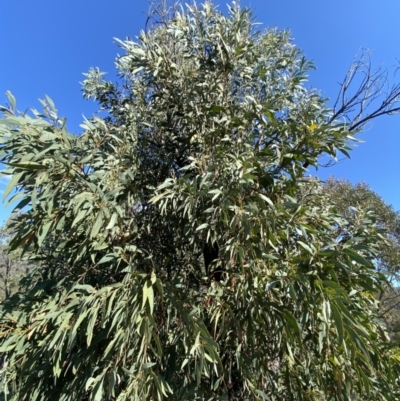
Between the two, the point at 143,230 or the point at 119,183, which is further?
the point at 143,230

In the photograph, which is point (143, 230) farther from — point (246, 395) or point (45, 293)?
point (246, 395)

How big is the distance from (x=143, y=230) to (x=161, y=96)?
35.7 inches

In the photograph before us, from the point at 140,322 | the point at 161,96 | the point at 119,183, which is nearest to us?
the point at 140,322

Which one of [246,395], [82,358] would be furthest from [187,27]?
[246,395]

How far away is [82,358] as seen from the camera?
1.52m

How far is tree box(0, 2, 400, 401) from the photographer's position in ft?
4.58

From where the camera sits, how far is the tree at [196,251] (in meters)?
1.40

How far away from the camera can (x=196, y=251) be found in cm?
205

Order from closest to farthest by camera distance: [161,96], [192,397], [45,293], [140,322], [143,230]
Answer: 1. [140,322]
2. [192,397]
3. [45,293]
4. [143,230]
5. [161,96]

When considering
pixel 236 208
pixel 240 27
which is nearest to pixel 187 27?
pixel 240 27

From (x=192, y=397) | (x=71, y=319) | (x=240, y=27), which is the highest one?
(x=240, y=27)

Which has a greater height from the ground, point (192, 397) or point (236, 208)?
point (236, 208)

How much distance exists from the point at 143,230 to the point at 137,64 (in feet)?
3.47

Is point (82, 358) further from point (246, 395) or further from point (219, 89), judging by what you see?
point (219, 89)
